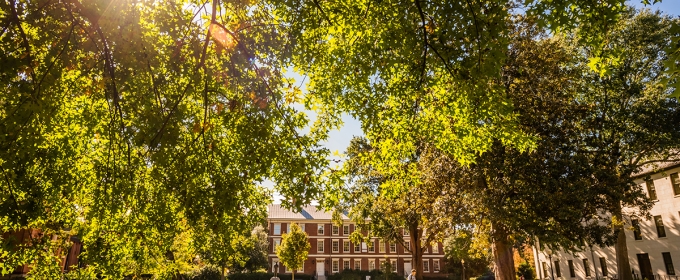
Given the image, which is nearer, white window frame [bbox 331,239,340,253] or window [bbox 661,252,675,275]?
window [bbox 661,252,675,275]

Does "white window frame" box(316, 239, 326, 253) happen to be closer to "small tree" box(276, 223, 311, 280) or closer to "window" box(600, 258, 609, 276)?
"small tree" box(276, 223, 311, 280)

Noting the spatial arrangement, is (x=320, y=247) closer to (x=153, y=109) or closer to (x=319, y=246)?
(x=319, y=246)

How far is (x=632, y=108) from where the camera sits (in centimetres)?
2067

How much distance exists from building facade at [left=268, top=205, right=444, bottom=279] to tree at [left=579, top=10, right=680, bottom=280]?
147ft

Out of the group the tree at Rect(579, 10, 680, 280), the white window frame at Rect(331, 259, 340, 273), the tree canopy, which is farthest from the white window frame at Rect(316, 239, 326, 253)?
the tree canopy

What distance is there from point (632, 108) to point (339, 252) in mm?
50842

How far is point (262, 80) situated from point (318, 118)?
3357mm

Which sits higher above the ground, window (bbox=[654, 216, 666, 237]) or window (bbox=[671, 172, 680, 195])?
window (bbox=[671, 172, 680, 195])

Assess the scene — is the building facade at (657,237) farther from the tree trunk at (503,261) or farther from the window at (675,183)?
the tree trunk at (503,261)

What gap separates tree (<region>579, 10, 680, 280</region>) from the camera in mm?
18609

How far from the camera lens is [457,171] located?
17281mm

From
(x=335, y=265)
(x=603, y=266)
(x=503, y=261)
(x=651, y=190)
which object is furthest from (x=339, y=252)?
(x=503, y=261)

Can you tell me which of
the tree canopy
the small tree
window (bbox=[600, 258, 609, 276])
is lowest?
window (bbox=[600, 258, 609, 276])

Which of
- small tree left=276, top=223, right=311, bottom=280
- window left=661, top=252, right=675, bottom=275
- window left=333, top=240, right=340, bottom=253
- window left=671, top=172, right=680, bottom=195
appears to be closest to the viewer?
window left=661, top=252, right=675, bottom=275
